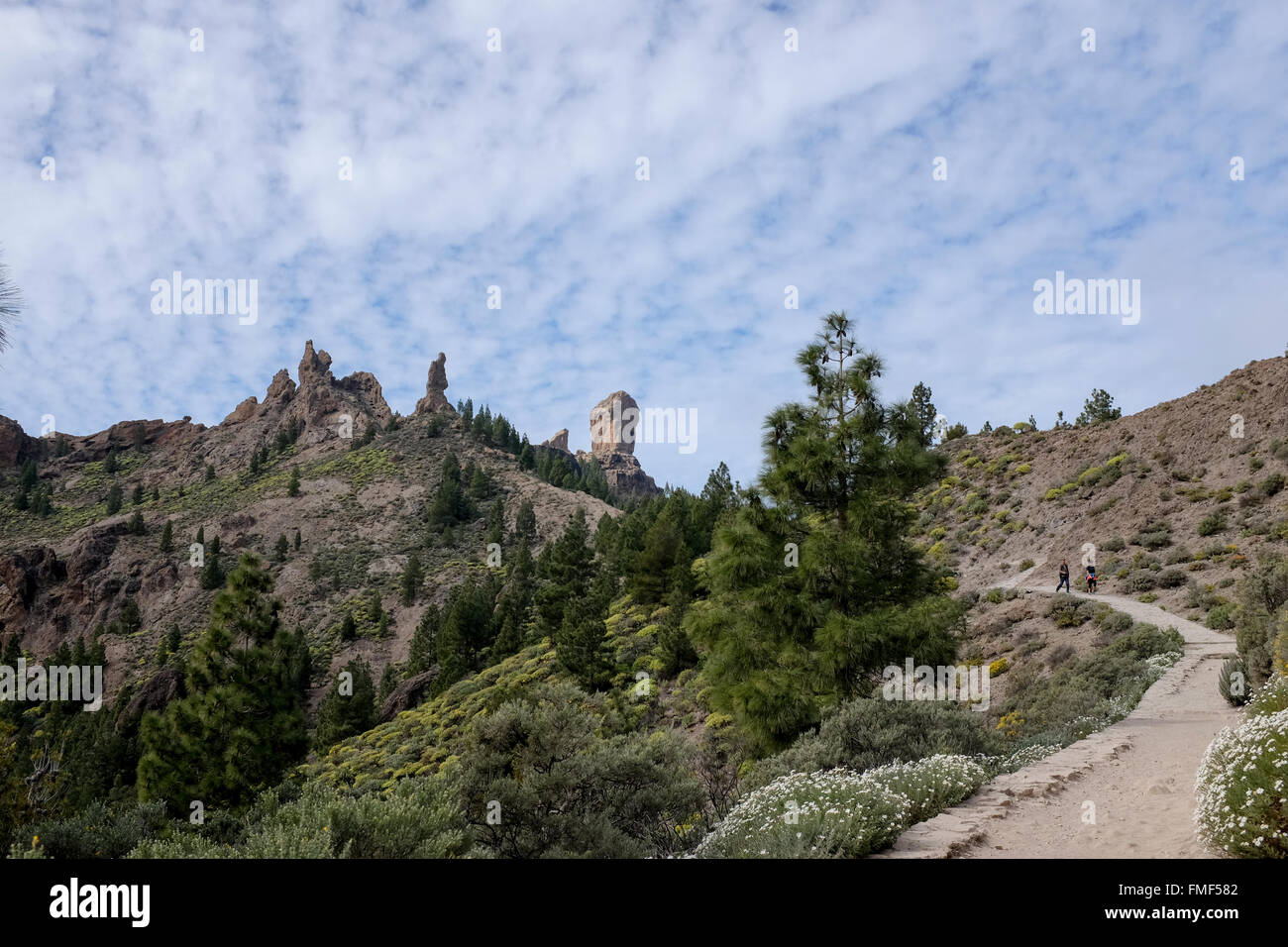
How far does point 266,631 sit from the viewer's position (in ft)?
79.0

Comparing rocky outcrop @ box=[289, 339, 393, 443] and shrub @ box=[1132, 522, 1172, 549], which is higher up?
rocky outcrop @ box=[289, 339, 393, 443]

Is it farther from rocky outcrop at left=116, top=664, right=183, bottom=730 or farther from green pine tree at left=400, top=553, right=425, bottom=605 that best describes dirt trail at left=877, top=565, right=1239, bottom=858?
green pine tree at left=400, top=553, right=425, bottom=605

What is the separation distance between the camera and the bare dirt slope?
6055 millimetres

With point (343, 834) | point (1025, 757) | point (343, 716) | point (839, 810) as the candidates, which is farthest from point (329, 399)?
point (839, 810)

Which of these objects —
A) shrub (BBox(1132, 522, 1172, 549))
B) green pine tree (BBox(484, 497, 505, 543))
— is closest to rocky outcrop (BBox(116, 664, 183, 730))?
green pine tree (BBox(484, 497, 505, 543))

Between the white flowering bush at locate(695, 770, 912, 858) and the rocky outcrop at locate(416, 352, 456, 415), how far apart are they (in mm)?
129088

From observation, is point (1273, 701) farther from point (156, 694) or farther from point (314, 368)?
point (314, 368)

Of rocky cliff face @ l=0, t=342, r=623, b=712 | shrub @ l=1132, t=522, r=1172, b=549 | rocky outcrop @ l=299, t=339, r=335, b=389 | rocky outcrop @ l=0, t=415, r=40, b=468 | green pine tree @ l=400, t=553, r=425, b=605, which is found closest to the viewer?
shrub @ l=1132, t=522, r=1172, b=549

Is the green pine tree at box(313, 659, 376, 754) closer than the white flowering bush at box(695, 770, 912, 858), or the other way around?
the white flowering bush at box(695, 770, 912, 858)

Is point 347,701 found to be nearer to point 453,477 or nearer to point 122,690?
point 122,690

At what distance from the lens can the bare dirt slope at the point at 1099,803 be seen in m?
6.05

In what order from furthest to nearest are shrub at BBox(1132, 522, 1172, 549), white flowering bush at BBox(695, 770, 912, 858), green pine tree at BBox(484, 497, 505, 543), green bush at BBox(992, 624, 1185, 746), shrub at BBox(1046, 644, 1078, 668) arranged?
green pine tree at BBox(484, 497, 505, 543) < shrub at BBox(1132, 522, 1172, 549) < shrub at BBox(1046, 644, 1078, 668) < green bush at BBox(992, 624, 1185, 746) < white flowering bush at BBox(695, 770, 912, 858)

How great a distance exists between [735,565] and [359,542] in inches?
3423

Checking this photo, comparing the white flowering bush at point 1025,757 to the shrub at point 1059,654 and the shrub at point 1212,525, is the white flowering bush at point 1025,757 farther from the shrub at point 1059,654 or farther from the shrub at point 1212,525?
the shrub at point 1212,525
